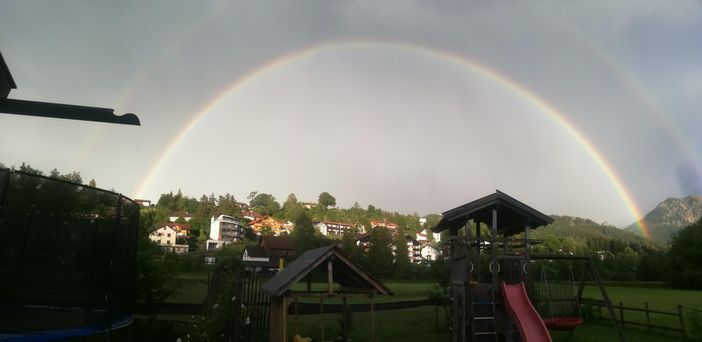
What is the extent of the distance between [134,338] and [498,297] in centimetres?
1126

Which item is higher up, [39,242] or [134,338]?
[39,242]

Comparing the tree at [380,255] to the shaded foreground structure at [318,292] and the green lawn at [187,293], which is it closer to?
the green lawn at [187,293]

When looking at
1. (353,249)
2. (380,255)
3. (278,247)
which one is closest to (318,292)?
(353,249)

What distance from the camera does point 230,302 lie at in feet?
45.0

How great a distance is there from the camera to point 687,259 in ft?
196

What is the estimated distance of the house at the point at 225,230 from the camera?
140 m

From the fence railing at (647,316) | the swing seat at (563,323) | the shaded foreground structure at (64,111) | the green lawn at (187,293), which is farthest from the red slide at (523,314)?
the shaded foreground structure at (64,111)

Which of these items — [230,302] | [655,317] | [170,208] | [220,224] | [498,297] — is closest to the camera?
[230,302]

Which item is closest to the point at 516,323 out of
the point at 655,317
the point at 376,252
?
the point at 655,317

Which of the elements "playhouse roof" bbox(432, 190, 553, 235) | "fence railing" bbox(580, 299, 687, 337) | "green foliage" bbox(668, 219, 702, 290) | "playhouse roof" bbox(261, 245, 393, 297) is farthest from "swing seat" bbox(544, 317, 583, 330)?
"green foliage" bbox(668, 219, 702, 290)

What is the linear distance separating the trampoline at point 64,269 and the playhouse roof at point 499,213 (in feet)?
33.5

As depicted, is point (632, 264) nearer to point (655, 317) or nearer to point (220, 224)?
point (655, 317)

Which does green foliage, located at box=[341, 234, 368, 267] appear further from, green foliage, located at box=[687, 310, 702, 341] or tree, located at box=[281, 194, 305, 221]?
tree, located at box=[281, 194, 305, 221]

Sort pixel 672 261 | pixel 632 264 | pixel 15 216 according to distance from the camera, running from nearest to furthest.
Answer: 1. pixel 15 216
2. pixel 672 261
3. pixel 632 264
